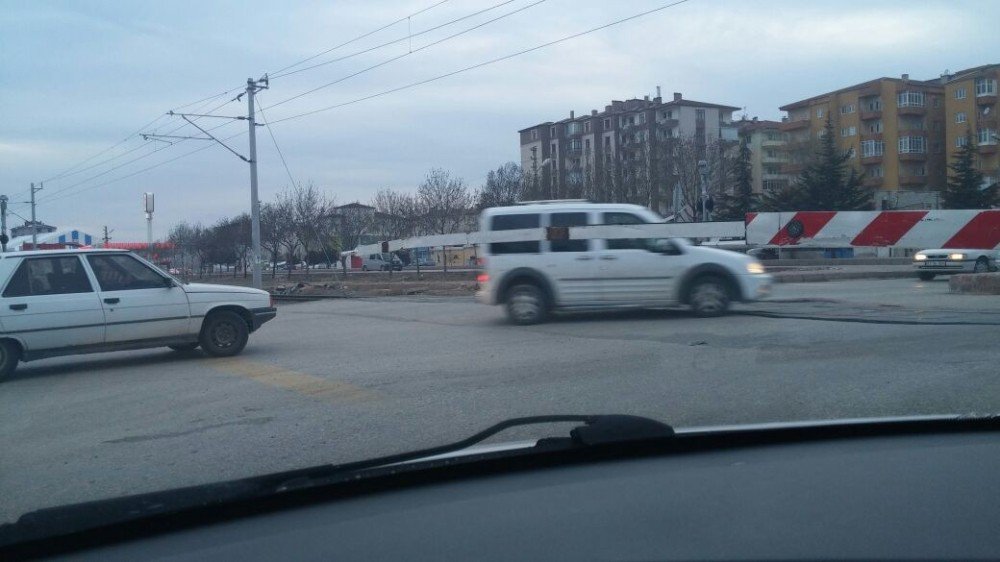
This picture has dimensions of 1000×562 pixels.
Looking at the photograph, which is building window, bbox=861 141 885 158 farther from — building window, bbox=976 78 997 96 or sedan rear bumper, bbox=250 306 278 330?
sedan rear bumper, bbox=250 306 278 330

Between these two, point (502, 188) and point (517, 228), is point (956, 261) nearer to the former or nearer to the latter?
point (517, 228)

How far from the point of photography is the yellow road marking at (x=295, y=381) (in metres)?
8.80

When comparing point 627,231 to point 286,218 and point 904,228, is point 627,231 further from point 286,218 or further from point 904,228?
point 286,218

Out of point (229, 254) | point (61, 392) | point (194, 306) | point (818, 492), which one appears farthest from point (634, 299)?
point (229, 254)

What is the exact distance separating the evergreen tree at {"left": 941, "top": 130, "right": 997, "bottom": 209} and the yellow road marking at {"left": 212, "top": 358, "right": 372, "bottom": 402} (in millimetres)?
40781

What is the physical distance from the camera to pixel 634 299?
570 inches

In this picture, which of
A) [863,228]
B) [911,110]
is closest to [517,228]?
[863,228]

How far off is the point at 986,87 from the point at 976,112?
175cm

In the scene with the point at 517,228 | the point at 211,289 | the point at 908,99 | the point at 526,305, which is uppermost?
the point at 908,99

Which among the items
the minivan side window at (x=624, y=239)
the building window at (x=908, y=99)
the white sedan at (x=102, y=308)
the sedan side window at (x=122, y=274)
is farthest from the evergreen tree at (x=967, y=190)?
the sedan side window at (x=122, y=274)

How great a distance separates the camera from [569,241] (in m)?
14.5

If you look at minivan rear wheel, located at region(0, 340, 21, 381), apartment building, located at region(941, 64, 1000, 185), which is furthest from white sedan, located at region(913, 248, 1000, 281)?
apartment building, located at region(941, 64, 1000, 185)

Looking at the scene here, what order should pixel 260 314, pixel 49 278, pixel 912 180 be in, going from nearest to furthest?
pixel 49 278
pixel 260 314
pixel 912 180

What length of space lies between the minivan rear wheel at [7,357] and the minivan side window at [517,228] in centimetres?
736
